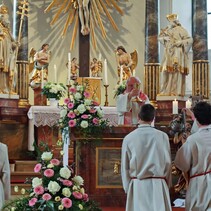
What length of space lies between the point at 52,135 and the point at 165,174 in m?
7.67

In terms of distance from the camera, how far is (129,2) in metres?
15.7

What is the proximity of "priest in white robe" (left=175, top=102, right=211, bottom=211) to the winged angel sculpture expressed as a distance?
33.2 feet

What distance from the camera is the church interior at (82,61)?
12359mm

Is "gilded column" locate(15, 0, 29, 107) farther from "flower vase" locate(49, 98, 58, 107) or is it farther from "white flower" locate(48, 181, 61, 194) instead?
"white flower" locate(48, 181, 61, 194)

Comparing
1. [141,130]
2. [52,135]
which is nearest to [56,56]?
[52,135]

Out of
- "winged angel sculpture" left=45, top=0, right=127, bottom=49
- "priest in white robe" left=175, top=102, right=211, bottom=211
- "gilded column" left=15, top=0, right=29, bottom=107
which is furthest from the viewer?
"winged angel sculpture" left=45, top=0, right=127, bottom=49

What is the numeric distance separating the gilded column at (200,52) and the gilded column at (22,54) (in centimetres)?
438

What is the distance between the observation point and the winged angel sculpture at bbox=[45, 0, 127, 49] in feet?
47.9

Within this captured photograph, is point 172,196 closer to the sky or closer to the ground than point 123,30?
closer to the ground

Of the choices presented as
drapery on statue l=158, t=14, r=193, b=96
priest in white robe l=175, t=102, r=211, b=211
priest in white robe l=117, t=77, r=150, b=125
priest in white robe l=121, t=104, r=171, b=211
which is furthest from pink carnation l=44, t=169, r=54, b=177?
drapery on statue l=158, t=14, r=193, b=96

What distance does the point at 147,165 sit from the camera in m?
4.84

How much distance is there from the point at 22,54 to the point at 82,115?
6.75 meters

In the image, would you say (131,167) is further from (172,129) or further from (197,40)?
(197,40)

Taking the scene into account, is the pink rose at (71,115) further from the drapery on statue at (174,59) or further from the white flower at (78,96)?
the drapery on statue at (174,59)
